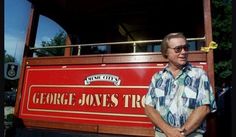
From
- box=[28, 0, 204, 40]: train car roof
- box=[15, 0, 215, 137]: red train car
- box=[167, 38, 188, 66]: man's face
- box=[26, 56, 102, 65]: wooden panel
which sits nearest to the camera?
box=[167, 38, 188, 66]: man's face

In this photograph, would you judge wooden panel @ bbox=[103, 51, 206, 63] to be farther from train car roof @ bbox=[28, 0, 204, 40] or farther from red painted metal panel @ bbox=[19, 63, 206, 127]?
train car roof @ bbox=[28, 0, 204, 40]

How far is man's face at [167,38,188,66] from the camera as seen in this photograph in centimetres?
281

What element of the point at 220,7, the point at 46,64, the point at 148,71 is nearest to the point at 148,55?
the point at 148,71

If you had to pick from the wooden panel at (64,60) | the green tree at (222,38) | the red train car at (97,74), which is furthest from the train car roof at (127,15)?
the green tree at (222,38)

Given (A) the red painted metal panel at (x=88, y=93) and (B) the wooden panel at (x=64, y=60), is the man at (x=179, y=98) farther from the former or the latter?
(B) the wooden panel at (x=64, y=60)

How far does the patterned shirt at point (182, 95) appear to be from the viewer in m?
2.68

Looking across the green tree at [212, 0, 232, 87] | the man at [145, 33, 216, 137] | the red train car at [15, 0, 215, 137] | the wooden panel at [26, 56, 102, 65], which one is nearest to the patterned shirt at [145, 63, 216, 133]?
the man at [145, 33, 216, 137]

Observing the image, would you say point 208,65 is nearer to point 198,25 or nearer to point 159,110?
point 159,110

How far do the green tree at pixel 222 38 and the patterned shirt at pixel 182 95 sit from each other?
53.6 ft

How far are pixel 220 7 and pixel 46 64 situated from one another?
1789 cm

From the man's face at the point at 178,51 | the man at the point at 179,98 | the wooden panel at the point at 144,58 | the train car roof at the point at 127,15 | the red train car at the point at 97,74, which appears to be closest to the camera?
the man at the point at 179,98

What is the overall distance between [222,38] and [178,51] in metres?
18.0

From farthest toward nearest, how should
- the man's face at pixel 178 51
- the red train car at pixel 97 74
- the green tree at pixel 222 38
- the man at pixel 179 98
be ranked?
the green tree at pixel 222 38
the red train car at pixel 97 74
the man's face at pixel 178 51
the man at pixel 179 98

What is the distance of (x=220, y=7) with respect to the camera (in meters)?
20.5
